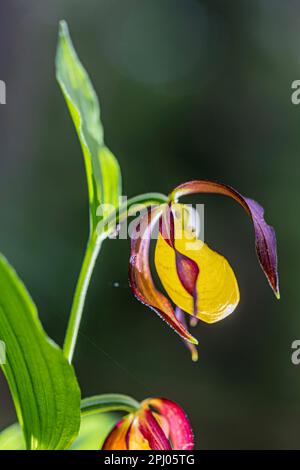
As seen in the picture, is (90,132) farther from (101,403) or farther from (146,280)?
(101,403)

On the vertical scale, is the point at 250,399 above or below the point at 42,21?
below

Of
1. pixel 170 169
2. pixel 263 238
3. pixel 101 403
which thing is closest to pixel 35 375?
pixel 101 403

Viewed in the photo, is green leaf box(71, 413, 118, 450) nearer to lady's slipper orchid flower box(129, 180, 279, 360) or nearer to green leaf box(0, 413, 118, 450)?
green leaf box(0, 413, 118, 450)

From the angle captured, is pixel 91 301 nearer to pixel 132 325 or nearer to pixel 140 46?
pixel 132 325

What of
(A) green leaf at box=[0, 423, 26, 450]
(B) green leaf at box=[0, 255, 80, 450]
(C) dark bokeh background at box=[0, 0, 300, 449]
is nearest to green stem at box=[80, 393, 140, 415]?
(B) green leaf at box=[0, 255, 80, 450]

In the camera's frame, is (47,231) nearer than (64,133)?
Yes

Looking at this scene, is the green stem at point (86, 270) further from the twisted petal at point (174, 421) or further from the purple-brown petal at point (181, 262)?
the twisted petal at point (174, 421)

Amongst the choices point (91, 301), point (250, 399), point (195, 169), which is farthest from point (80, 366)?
point (195, 169)
